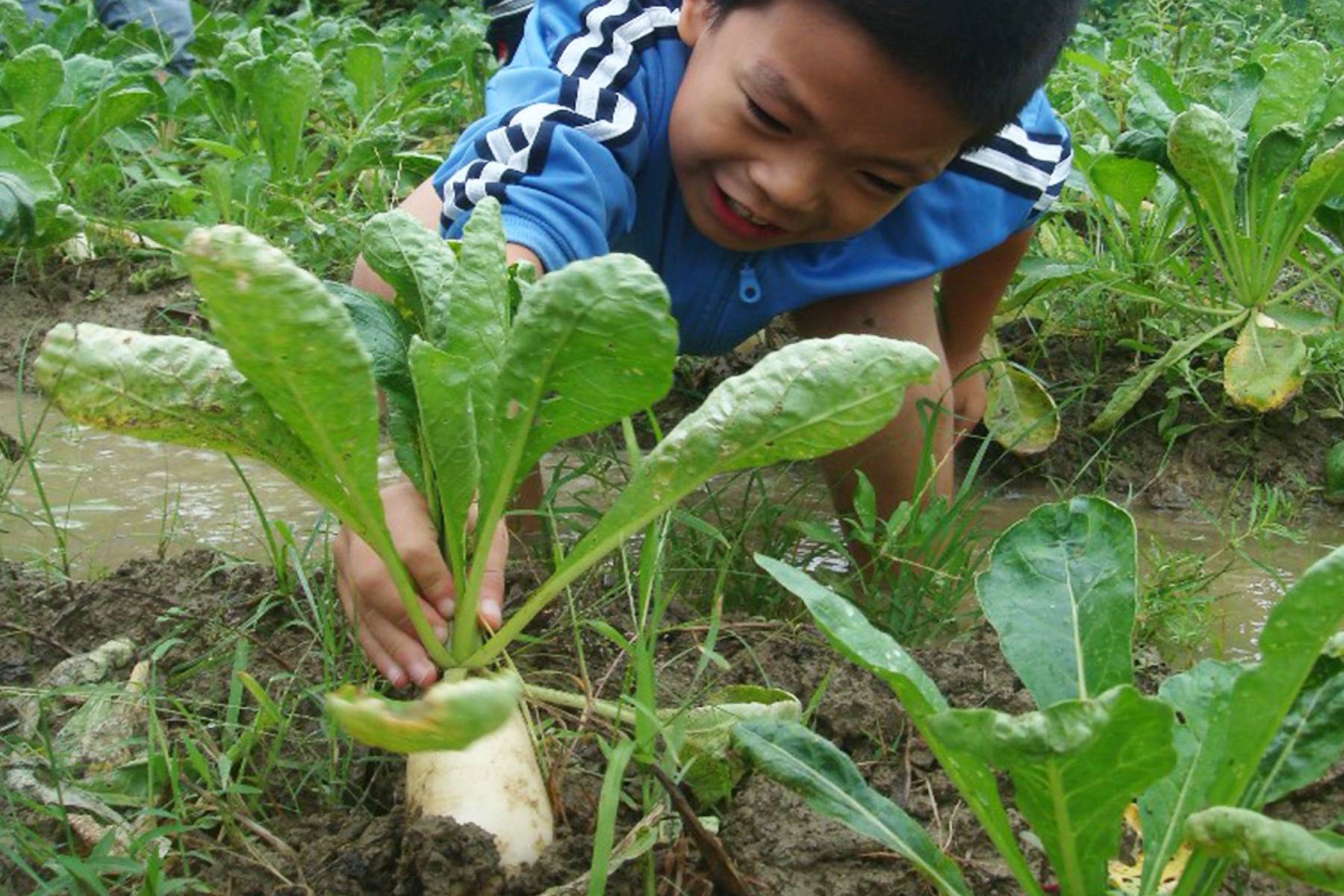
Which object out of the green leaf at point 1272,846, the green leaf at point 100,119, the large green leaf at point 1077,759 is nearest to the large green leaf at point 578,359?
the large green leaf at point 1077,759

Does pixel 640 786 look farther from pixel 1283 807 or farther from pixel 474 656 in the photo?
pixel 1283 807

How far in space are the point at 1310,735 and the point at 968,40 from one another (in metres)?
1.08

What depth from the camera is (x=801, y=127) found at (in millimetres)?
1998

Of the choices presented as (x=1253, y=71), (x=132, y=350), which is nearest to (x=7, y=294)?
(x=132, y=350)

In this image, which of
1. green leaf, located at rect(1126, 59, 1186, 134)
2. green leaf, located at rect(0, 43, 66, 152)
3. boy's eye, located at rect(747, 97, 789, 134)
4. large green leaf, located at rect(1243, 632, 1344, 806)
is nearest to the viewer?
large green leaf, located at rect(1243, 632, 1344, 806)

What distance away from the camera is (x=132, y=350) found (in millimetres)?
1244

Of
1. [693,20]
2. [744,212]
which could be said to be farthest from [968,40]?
[693,20]

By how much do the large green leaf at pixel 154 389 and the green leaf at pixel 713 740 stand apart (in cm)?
44

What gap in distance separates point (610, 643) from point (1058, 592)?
0.57 m

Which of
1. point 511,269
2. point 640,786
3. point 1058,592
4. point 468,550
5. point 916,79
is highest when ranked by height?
point 916,79

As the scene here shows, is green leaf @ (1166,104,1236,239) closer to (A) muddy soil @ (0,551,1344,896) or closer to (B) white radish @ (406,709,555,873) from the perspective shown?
(A) muddy soil @ (0,551,1344,896)

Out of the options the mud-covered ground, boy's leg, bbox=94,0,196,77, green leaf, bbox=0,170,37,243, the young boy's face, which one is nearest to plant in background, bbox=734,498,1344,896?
the young boy's face

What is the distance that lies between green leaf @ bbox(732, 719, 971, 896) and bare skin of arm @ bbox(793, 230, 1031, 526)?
1.00 m

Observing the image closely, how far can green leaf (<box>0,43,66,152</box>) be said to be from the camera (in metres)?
3.46
